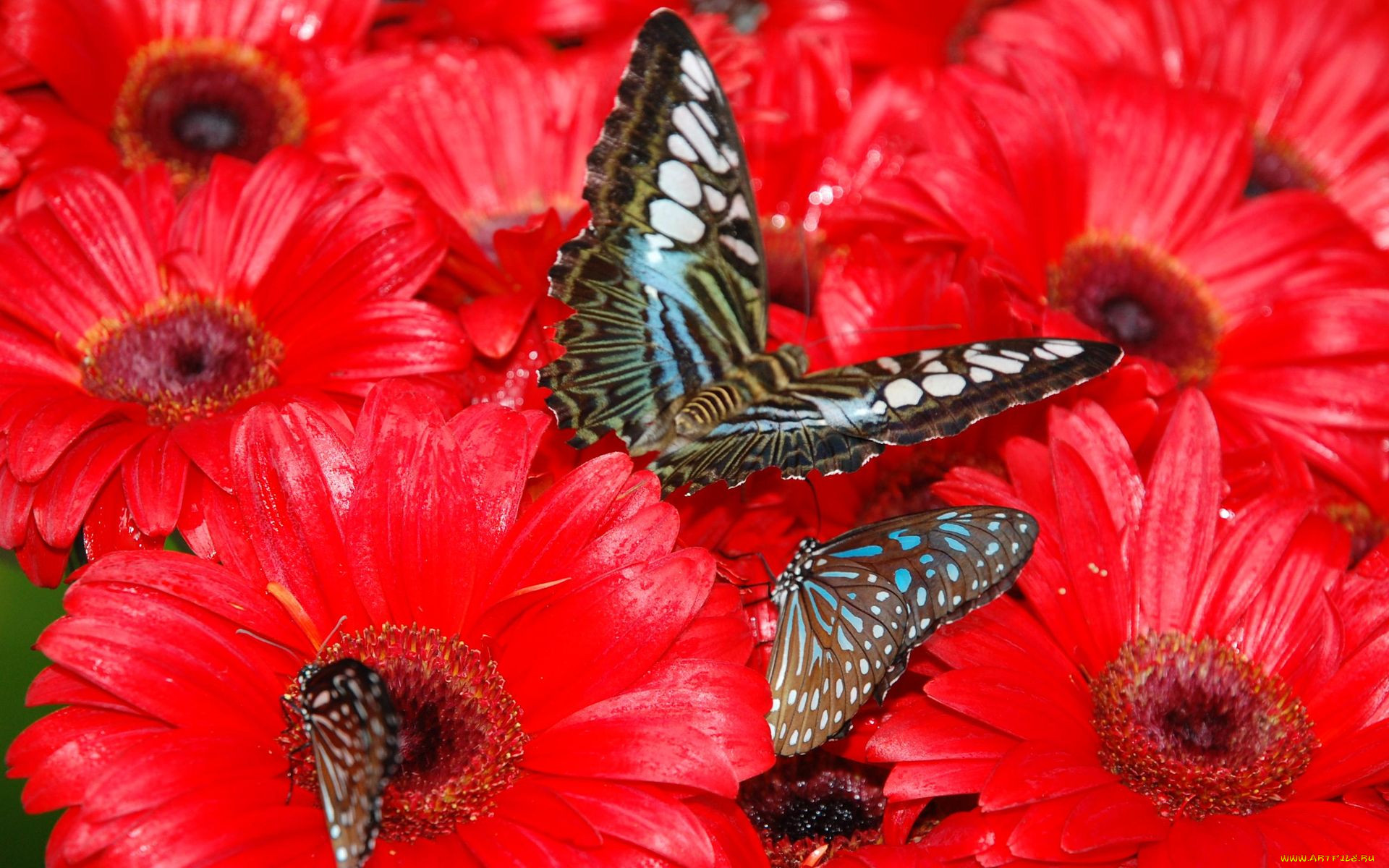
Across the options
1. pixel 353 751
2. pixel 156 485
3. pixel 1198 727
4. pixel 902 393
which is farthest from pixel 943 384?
pixel 156 485

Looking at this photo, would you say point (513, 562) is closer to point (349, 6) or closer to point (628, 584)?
point (628, 584)

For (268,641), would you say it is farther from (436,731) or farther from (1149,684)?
(1149,684)

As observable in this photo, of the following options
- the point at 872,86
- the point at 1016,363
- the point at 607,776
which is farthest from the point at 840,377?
the point at 872,86

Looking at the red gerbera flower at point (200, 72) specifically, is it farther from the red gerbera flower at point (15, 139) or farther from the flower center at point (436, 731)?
the flower center at point (436, 731)

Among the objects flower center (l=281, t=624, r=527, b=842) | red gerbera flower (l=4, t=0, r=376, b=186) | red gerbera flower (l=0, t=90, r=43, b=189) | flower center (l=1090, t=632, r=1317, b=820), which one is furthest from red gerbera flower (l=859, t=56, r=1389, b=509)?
red gerbera flower (l=0, t=90, r=43, b=189)

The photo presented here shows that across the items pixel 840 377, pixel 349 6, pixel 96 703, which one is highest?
pixel 349 6
